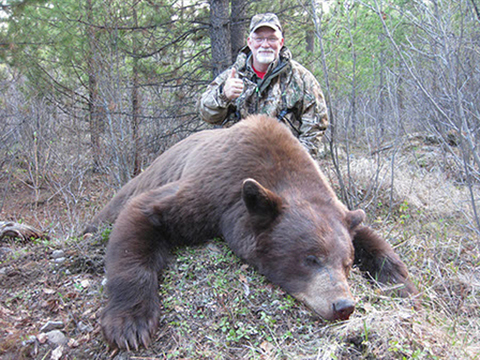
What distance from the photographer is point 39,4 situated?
878 centimetres

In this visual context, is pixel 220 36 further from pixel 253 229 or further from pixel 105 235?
pixel 253 229

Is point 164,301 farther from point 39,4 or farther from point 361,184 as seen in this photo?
point 39,4

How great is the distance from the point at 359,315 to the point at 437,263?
5.94 ft

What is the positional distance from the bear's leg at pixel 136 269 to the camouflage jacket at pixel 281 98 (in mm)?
2195

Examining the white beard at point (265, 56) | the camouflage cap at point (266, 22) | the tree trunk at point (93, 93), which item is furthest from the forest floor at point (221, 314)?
the tree trunk at point (93, 93)

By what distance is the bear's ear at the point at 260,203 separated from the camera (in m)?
2.69

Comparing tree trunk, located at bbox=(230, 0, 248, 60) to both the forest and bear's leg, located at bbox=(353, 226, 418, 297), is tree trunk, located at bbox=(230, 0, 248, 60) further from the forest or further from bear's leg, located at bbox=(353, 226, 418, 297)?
bear's leg, located at bbox=(353, 226, 418, 297)

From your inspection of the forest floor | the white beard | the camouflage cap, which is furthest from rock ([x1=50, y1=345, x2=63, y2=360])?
the camouflage cap

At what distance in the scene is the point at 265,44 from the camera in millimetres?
5059

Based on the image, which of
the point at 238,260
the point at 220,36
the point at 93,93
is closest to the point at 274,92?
the point at 220,36

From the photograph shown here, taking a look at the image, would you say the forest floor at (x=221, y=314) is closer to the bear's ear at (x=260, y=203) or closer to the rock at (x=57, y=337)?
the rock at (x=57, y=337)

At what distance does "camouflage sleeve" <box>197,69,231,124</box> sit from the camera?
16.9 ft

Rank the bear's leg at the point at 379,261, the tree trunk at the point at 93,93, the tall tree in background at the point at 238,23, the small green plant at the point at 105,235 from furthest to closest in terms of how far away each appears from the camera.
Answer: the tall tree in background at the point at 238,23
the tree trunk at the point at 93,93
the small green plant at the point at 105,235
the bear's leg at the point at 379,261

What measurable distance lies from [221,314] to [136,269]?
2.30ft
